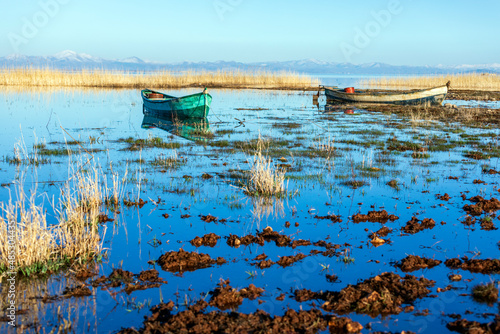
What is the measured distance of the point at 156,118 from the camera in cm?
2395

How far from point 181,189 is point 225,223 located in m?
2.29

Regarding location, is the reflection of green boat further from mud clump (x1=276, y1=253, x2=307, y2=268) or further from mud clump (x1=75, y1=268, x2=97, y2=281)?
mud clump (x1=75, y1=268, x2=97, y2=281)

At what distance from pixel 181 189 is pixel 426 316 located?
609cm

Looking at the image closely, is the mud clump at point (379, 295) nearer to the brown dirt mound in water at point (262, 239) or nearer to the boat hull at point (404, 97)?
the brown dirt mound in water at point (262, 239)

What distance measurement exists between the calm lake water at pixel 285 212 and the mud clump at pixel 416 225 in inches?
5.0

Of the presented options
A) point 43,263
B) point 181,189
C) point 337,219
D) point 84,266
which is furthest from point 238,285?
point 181,189

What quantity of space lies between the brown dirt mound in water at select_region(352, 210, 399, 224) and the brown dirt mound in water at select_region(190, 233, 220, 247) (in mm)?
2459

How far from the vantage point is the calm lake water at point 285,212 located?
499 cm

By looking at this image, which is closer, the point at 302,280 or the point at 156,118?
the point at 302,280

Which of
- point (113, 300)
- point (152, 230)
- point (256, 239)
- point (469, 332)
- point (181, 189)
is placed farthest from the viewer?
point (181, 189)

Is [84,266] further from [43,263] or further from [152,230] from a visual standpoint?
[152,230]

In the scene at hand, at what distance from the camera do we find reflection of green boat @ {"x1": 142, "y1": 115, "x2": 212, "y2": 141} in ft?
58.9

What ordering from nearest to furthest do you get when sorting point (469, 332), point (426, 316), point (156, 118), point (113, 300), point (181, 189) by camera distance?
point (469, 332) < point (426, 316) < point (113, 300) < point (181, 189) < point (156, 118)

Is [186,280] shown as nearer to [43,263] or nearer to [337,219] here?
[43,263]
